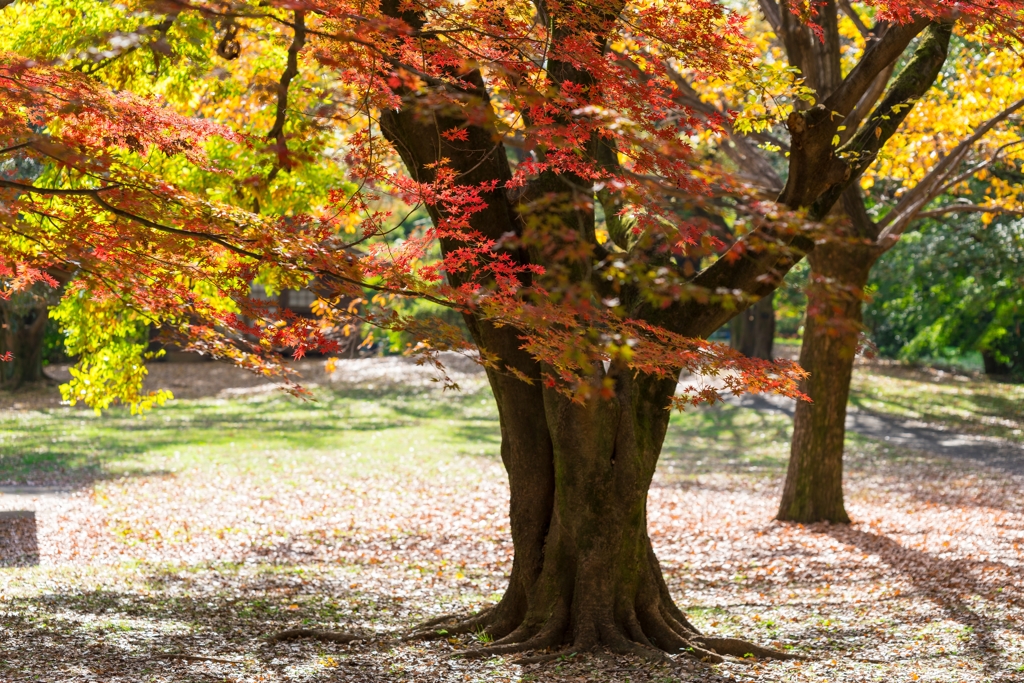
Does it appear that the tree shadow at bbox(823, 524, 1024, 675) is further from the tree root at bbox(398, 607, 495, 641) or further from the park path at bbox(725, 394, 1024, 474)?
the park path at bbox(725, 394, 1024, 474)

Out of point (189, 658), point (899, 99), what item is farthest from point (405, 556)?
point (899, 99)

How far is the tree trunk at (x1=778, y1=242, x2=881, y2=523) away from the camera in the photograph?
9961 millimetres

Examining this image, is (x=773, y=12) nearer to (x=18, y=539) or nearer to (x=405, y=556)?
(x=405, y=556)

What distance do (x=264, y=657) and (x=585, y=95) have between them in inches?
156

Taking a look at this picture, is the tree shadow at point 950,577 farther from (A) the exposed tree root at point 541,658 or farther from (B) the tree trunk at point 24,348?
(B) the tree trunk at point 24,348

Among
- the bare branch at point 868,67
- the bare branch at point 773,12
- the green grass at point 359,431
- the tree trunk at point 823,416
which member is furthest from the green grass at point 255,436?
the bare branch at point 868,67

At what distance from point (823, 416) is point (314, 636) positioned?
20.8 feet

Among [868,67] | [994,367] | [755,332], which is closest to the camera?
[868,67]

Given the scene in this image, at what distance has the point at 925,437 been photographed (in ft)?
60.3

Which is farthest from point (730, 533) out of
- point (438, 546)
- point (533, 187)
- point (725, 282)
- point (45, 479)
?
point (45, 479)

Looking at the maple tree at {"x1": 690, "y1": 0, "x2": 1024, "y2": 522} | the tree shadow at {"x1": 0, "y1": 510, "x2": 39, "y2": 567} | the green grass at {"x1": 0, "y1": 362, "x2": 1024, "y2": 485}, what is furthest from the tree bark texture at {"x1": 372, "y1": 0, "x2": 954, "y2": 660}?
the green grass at {"x1": 0, "y1": 362, "x2": 1024, "y2": 485}

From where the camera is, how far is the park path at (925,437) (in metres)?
16.2

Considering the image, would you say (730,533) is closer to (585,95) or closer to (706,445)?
(585,95)

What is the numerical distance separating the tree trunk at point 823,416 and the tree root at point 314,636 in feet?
18.9
